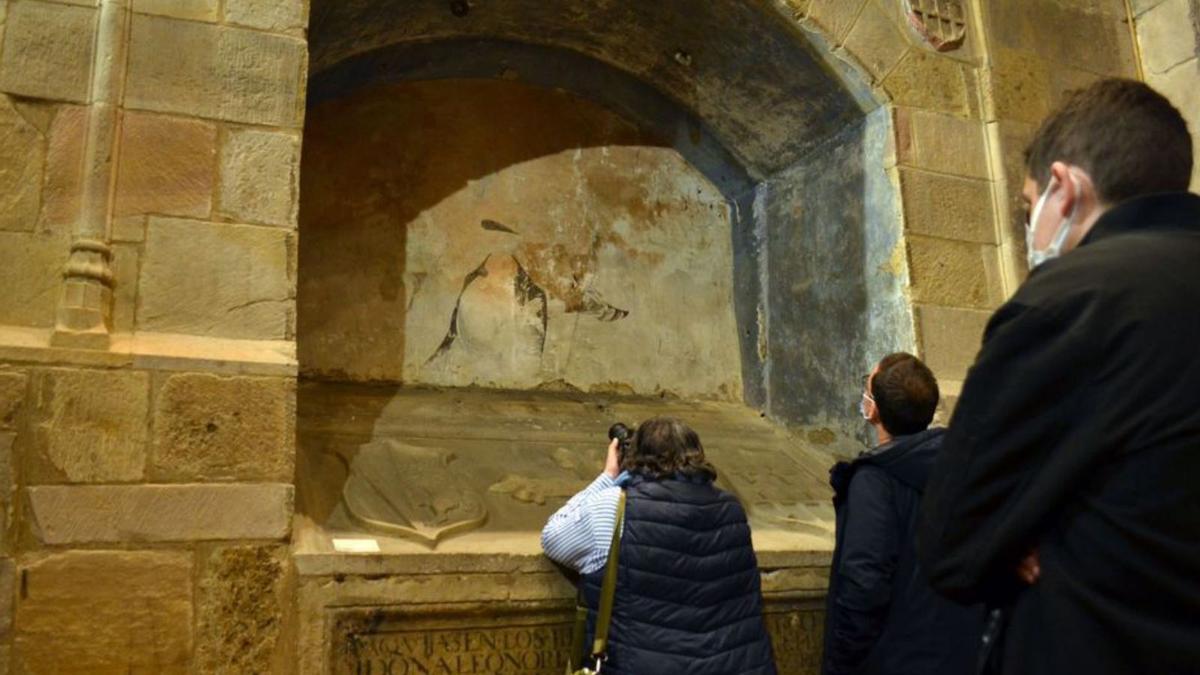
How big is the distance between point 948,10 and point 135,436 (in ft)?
12.0

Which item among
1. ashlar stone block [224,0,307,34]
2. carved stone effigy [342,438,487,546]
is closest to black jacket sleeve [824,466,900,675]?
carved stone effigy [342,438,487,546]

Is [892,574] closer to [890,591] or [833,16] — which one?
[890,591]

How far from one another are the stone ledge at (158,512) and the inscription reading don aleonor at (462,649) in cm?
39

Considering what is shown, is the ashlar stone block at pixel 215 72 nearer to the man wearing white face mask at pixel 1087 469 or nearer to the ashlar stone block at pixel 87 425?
the ashlar stone block at pixel 87 425

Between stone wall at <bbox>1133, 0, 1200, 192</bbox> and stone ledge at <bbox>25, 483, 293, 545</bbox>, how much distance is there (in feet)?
13.6

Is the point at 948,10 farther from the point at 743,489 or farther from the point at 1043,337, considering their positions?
the point at 1043,337

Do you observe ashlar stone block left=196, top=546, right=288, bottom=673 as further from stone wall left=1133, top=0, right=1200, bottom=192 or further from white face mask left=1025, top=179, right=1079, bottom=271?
stone wall left=1133, top=0, right=1200, bottom=192

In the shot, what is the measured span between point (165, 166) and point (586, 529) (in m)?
1.57

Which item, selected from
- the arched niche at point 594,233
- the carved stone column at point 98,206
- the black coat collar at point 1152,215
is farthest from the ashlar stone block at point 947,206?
the carved stone column at point 98,206

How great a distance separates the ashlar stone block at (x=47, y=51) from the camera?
8.50 feet

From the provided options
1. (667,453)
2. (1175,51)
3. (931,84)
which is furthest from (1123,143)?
(1175,51)

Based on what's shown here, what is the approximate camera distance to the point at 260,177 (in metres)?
2.76

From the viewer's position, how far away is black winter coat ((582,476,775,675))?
2180mm

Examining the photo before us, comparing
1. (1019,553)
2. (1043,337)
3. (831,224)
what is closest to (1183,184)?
(1043,337)
